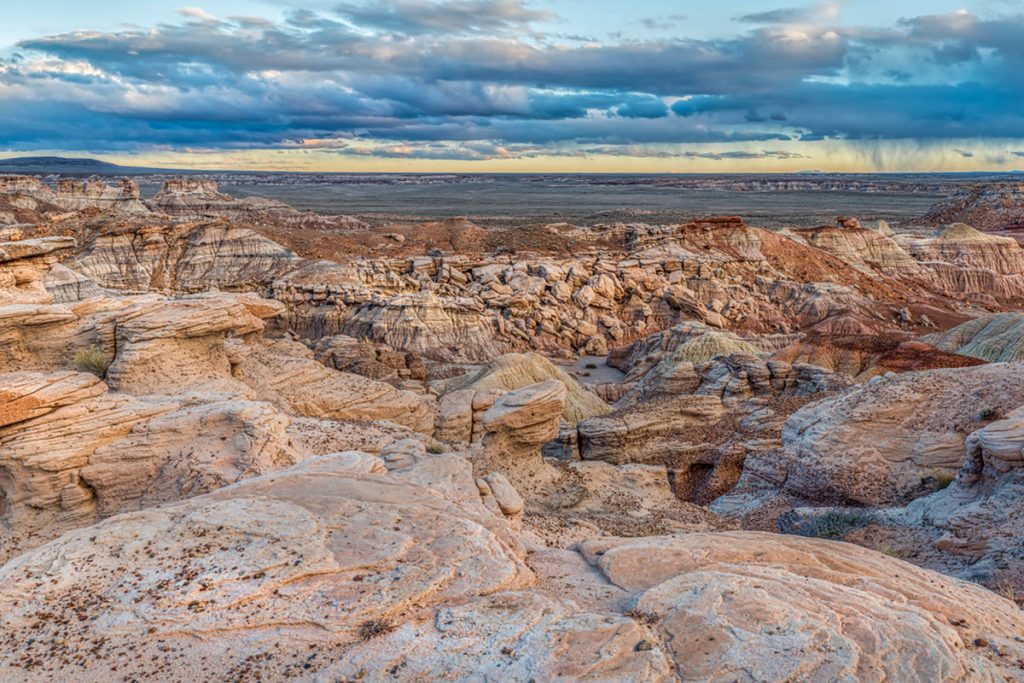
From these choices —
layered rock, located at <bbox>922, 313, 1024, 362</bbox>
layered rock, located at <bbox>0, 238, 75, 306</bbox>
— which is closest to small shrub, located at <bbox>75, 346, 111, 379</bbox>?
layered rock, located at <bbox>0, 238, 75, 306</bbox>

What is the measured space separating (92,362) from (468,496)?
35.6 feet

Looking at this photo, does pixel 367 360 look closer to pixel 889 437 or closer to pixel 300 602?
pixel 889 437

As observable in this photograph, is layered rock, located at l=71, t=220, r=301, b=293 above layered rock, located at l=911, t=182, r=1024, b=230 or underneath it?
underneath

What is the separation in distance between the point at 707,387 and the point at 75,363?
19260 millimetres

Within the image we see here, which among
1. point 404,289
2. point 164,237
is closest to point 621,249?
point 404,289

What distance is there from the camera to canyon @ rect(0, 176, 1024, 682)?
752 cm

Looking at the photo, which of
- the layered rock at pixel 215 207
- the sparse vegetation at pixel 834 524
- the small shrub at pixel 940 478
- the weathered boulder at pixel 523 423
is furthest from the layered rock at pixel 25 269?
the layered rock at pixel 215 207

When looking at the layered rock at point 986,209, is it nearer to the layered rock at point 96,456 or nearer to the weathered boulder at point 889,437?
the weathered boulder at point 889,437

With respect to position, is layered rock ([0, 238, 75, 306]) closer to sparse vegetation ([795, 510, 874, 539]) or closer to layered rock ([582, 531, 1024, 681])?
layered rock ([582, 531, 1024, 681])

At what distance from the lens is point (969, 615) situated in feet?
28.1

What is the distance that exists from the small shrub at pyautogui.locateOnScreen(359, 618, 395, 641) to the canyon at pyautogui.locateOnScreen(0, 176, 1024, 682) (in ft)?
0.09

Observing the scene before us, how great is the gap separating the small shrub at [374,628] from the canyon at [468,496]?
0.09ft

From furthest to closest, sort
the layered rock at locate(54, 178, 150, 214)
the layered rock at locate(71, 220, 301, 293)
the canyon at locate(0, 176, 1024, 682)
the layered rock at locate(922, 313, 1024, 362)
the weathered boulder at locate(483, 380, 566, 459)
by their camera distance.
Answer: the layered rock at locate(54, 178, 150, 214)
the layered rock at locate(71, 220, 301, 293)
the layered rock at locate(922, 313, 1024, 362)
the weathered boulder at locate(483, 380, 566, 459)
the canyon at locate(0, 176, 1024, 682)

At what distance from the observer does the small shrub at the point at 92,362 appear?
1834cm
